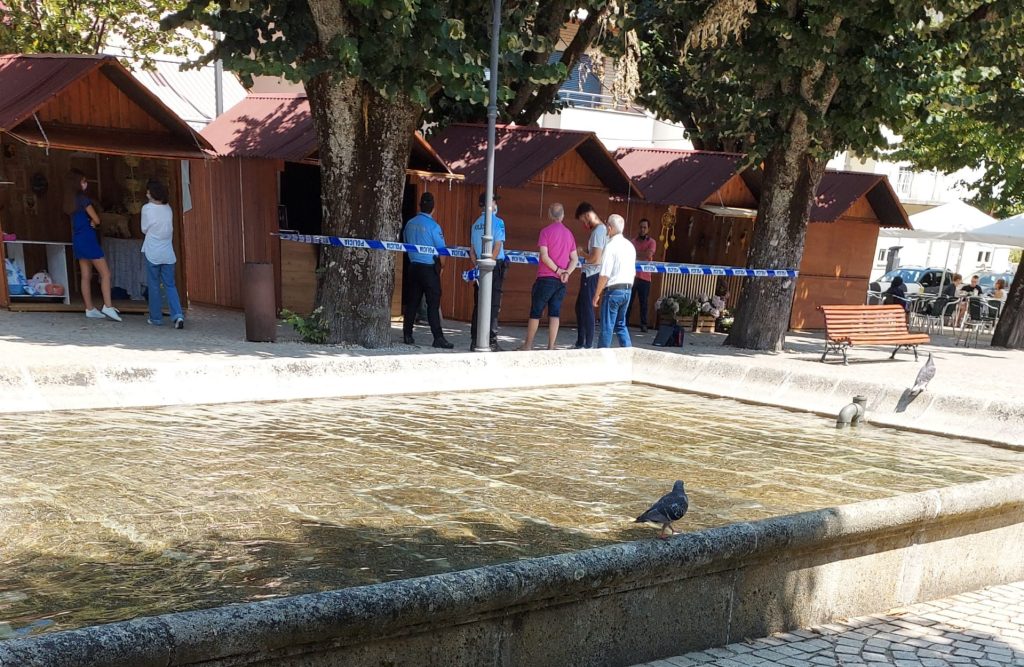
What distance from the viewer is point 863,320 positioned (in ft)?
45.6

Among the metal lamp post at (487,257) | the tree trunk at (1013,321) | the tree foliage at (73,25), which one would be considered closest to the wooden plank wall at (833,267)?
the tree trunk at (1013,321)

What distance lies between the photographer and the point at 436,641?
3.66 m

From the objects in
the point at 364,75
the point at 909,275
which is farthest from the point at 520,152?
the point at 909,275

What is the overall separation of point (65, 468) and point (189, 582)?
2232mm

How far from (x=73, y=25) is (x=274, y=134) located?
285 inches

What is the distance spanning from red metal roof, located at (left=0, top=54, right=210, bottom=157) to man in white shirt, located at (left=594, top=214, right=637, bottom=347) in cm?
567

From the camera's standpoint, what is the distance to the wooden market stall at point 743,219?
17.5 meters

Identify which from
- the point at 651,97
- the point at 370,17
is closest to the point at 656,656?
the point at 370,17

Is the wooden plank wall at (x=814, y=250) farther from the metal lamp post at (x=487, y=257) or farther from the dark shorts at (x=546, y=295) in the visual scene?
the metal lamp post at (x=487, y=257)

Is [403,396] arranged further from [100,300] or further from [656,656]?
[100,300]

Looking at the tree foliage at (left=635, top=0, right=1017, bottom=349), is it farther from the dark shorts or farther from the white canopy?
the white canopy

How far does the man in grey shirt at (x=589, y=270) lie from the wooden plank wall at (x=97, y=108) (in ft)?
19.7

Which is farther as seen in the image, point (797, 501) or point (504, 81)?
point (504, 81)

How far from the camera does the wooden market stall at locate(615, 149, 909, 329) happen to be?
17484mm
